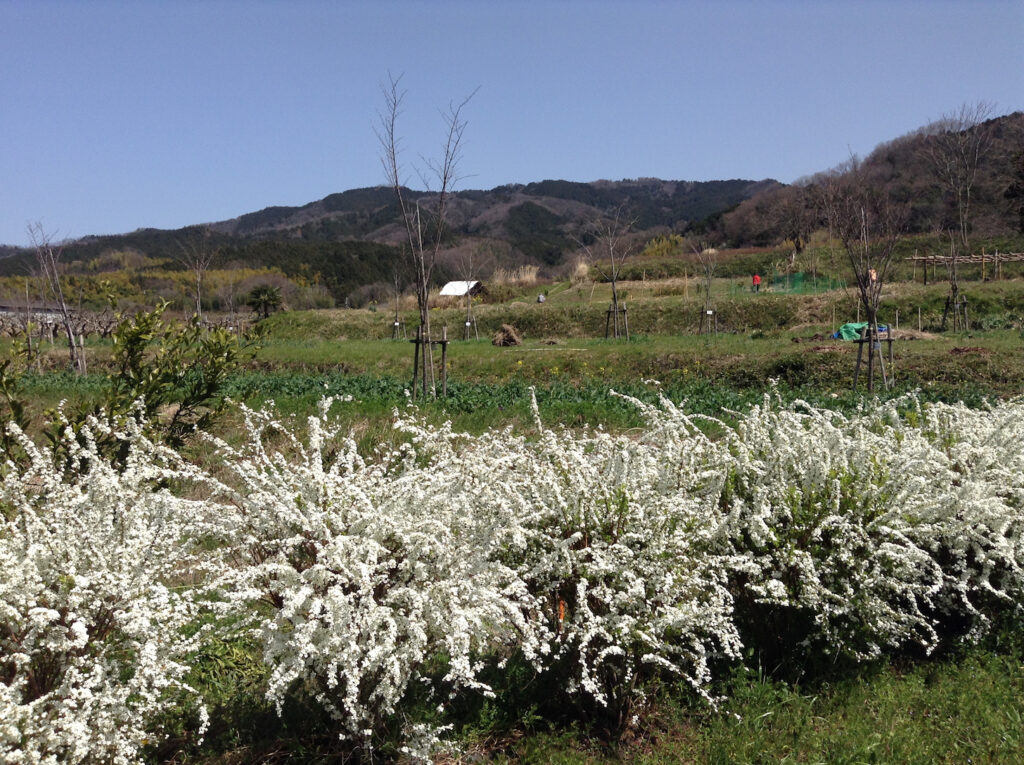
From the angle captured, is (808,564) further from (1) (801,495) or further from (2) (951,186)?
(2) (951,186)

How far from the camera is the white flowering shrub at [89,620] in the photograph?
227 cm

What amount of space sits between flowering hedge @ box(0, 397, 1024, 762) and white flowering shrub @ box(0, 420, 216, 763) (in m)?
0.01

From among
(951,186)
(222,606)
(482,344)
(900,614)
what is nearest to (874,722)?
(900,614)

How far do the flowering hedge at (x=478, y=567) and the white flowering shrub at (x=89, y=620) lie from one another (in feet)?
0.04

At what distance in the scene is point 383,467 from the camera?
123 inches

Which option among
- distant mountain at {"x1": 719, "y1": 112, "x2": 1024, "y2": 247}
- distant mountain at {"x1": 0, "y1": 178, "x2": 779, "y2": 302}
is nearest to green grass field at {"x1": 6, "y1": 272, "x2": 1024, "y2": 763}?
distant mountain at {"x1": 0, "y1": 178, "x2": 779, "y2": 302}

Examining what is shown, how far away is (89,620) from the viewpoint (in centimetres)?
257

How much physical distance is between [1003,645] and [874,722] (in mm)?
1224

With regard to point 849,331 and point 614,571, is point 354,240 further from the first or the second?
point 614,571

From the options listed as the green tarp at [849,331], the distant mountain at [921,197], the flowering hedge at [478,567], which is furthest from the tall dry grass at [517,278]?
the flowering hedge at [478,567]

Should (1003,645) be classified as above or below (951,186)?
below

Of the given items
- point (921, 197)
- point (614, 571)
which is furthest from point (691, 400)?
point (921, 197)

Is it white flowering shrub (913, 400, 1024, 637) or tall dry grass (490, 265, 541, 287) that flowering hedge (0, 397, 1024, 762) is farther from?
tall dry grass (490, 265, 541, 287)

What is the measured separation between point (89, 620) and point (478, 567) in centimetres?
145
